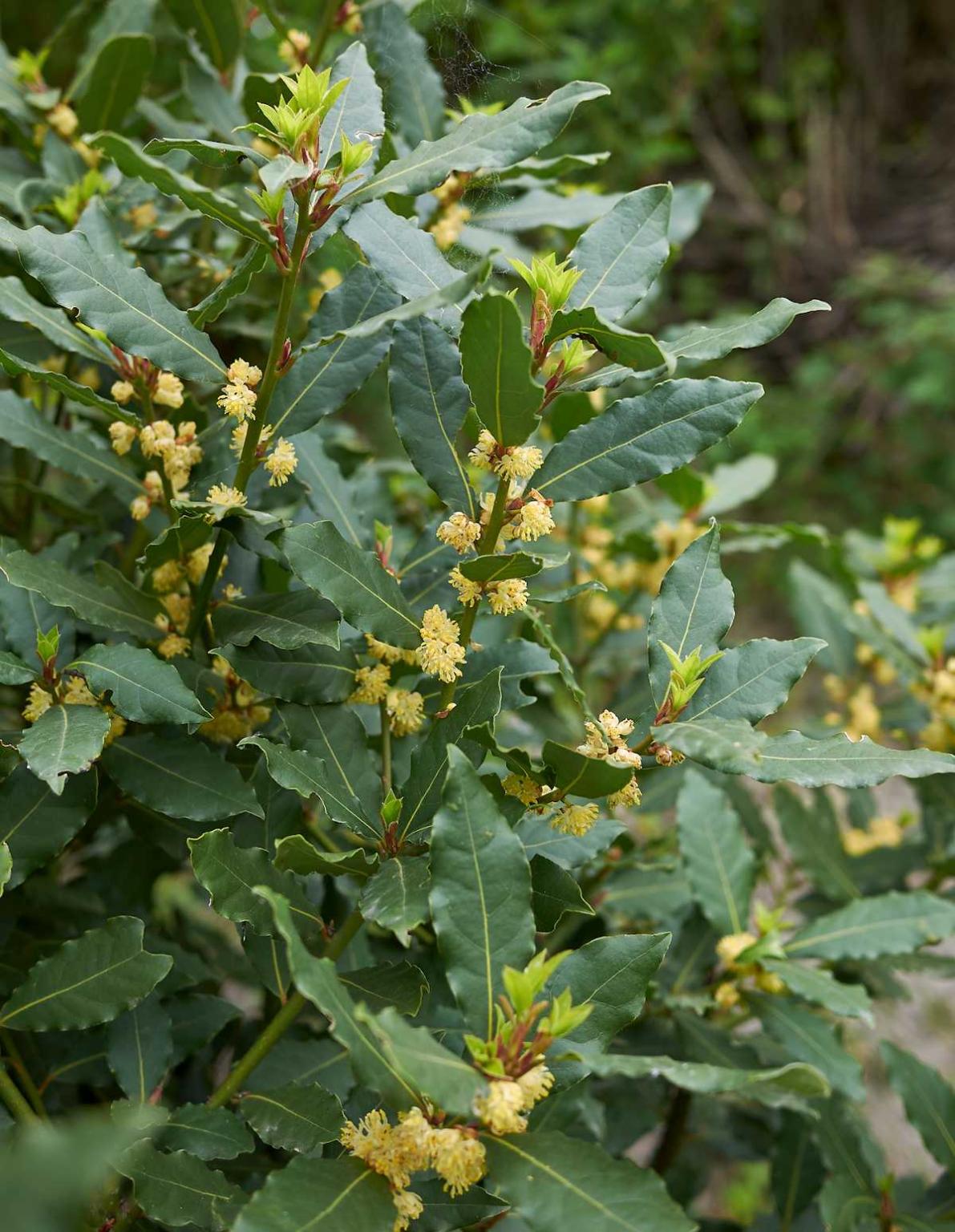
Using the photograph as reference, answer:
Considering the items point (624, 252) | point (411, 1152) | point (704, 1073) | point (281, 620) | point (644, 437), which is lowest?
point (411, 1152)

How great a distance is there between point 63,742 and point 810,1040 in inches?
28.3

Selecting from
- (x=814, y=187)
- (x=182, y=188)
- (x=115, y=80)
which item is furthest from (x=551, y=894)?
(x=814, y=187)

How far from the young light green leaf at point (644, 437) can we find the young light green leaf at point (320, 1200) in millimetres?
431

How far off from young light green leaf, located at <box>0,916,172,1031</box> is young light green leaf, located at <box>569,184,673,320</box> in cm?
52

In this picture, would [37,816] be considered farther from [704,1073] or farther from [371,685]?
[704,1073]

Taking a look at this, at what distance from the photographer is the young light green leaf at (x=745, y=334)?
69cm

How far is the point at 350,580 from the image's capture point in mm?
705

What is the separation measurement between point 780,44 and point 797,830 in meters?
4.20

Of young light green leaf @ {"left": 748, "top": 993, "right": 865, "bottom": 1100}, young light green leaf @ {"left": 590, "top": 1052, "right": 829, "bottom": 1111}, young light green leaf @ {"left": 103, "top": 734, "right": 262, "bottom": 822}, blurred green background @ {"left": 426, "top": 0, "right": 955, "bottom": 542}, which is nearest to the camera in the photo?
young light green leaf @ {"left": 590, "top": 1052, "right": 829, "bottom": 1111}

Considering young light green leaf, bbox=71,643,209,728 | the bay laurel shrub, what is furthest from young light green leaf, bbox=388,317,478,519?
young light green leaf, bbox=71,643,209,728

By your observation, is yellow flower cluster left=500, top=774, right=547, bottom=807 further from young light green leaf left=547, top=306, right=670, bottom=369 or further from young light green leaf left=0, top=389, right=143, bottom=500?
young light green leaf left=0, top=389, right=143, bottom=500

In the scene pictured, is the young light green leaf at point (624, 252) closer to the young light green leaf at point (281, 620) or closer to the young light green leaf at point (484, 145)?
the young light green leaf at point (484, 145)

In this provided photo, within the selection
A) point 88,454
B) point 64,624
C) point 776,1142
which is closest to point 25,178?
point 88,454

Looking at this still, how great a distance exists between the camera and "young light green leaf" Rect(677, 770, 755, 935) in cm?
105
